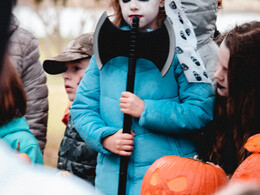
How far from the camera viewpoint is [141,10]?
242 centimetres

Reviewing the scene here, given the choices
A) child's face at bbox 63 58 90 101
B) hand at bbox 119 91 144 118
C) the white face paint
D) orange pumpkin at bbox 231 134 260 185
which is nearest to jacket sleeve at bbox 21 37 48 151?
child's face at bbox 63 58 90 101

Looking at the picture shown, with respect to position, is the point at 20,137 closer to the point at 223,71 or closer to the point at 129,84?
the point at 129,84

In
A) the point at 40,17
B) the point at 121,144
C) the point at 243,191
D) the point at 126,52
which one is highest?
the point at 243,191

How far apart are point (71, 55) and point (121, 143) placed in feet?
3.71

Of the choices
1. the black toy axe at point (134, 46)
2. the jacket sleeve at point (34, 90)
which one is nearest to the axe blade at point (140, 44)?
the black toy axe at point (134, 46)

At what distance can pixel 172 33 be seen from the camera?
7.39 ft

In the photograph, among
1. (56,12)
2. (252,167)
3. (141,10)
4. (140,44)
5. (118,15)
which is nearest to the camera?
(252,167)

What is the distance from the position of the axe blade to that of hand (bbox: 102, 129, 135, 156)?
0.40 m

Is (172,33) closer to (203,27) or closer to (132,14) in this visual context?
(132,14)

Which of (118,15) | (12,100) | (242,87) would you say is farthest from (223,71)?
(12,100)

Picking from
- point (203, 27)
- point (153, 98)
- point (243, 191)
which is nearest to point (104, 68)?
point (153, 98)

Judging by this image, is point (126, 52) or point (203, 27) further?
point (203, 27)

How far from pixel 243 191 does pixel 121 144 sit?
170 cm

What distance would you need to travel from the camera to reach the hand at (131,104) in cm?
230
